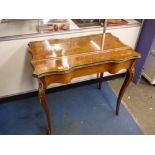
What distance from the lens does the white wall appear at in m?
1.51

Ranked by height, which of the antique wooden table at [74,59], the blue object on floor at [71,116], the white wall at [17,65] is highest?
the antique wooden table at [74,59]

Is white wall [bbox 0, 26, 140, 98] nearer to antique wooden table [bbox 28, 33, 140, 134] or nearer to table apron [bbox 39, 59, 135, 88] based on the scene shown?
antique wooden table [bbox 28, 33, 140, 134]

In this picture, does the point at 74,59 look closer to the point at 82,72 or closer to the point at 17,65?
the point at 82,72

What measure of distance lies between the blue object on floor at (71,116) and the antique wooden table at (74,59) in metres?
0.22

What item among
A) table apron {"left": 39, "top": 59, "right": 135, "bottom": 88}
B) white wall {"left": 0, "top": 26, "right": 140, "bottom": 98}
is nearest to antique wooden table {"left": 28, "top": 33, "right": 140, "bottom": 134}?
table apron {"left": 39, "top": 59, "right": 135, "bottom": 88}

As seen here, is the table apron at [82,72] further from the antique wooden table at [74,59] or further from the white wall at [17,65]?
the white wall at [17,65]

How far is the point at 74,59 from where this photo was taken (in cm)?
125

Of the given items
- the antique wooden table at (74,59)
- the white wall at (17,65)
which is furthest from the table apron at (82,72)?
the white wall at (17,65)

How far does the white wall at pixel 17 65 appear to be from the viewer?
1511mm

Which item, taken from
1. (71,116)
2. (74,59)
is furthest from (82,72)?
(71,116)

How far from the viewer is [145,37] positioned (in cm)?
191
